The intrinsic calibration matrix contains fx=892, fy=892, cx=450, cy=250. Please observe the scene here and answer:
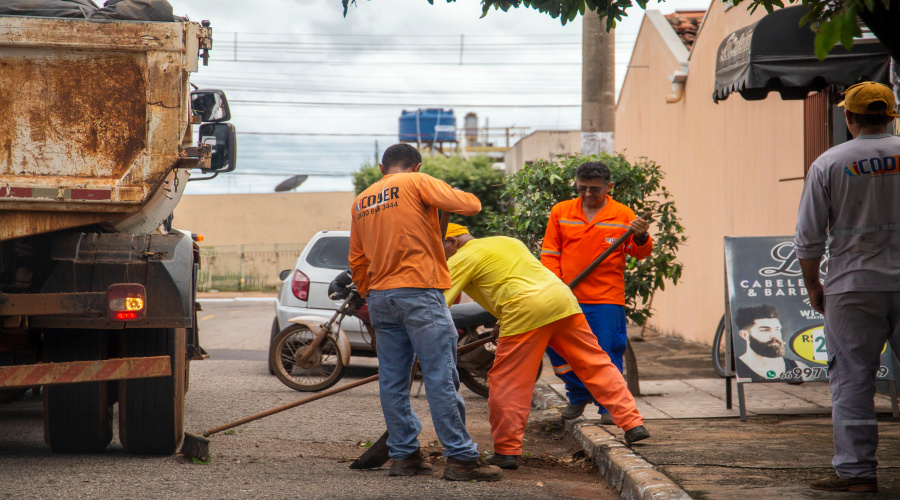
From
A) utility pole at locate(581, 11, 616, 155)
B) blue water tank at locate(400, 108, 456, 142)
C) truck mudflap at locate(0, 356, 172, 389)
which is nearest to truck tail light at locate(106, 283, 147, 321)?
truck mudflap at locate(0, 356, 172, 389)

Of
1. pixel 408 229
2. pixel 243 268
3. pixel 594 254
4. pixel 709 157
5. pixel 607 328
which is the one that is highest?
pixel 709 157

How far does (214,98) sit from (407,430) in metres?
2.82

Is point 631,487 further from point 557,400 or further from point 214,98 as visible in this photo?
point 214,98

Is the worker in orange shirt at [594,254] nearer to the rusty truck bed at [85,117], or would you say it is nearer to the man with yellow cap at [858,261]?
the man with yellow cap at [858,261]

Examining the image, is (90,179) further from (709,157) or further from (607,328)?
(709,157)

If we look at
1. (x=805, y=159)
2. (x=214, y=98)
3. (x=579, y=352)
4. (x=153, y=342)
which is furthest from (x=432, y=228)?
(x=805, y=159)

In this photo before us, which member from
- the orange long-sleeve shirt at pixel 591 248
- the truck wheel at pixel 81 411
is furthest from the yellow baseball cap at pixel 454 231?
the truck wheel at pixel 81 411

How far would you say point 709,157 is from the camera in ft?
38.9

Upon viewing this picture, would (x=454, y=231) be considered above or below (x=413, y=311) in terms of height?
above

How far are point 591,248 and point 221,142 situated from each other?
2.71 m

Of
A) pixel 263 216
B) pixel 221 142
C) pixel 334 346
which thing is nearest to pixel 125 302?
pixel 221 142

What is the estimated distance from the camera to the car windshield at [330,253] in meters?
9.77

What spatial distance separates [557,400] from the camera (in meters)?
7.25

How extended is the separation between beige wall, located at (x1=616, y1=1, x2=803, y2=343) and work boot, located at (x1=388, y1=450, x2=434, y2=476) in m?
5.58
